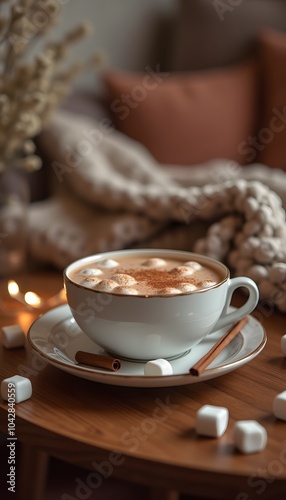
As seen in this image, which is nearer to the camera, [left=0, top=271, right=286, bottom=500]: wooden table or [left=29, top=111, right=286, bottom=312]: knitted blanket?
[left=0, top=271, right=286, bottom=500]: wooden table

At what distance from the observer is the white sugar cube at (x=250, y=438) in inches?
23.4

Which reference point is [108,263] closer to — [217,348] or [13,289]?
[217,348]

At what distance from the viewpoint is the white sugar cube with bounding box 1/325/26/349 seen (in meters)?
0.83

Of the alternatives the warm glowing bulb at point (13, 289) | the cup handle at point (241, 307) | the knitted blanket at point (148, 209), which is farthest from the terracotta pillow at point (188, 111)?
the cup handle at point (241, 307)

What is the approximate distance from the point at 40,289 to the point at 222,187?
34 centimetres

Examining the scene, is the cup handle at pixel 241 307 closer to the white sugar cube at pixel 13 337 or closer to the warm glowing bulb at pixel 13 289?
the white sugar cube at pixel 13 337

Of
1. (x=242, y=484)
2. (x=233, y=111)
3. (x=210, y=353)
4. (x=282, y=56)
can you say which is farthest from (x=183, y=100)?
(x=242, y=484)

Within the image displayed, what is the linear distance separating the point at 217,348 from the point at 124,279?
130 mm

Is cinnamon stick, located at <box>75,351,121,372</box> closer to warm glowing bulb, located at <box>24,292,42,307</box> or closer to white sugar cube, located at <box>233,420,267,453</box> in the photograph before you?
white sugar cube, located at <box>233,420,267,453</box>

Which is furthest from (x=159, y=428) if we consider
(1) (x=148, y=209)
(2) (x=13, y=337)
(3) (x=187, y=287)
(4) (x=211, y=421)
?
(1) (x=148, y=209)

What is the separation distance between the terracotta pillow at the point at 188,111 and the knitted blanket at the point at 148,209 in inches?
11.0

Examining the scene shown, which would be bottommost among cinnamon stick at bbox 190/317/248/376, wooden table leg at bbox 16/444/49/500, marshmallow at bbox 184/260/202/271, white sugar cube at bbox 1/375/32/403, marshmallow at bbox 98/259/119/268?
wooden table leg at bbox 16/444/49/500

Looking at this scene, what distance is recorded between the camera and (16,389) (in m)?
0.69

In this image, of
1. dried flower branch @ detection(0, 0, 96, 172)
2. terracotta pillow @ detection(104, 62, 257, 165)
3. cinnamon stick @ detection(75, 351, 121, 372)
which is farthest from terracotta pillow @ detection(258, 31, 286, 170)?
cinnamon stick @ detection(75, 351, 121, 372)
